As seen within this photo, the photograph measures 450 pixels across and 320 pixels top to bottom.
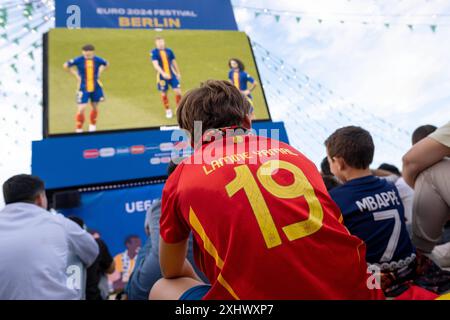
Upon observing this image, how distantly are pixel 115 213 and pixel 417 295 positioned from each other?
4.54m

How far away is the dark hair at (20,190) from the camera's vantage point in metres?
1.89

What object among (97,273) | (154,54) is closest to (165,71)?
(154,54)

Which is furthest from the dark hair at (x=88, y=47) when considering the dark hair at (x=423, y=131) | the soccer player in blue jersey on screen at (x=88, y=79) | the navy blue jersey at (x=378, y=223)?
the navy blue jersey at (x=378, y=223)

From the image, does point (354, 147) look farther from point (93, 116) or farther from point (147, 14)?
point (147, 14)

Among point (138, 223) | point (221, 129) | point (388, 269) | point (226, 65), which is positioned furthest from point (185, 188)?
point (226, 65)

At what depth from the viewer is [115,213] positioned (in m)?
4.98

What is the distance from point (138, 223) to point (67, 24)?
438cm

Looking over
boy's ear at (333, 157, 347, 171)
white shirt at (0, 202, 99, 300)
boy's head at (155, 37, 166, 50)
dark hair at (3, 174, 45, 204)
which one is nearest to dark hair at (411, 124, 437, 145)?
boy's ear at (333, 157, 347, 171)

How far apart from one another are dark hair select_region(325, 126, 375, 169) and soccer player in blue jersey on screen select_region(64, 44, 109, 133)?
5016 millimetres

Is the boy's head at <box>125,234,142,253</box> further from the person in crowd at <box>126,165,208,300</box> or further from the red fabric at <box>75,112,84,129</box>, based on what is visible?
the person in crowd at <box>126,165,208,300</box>

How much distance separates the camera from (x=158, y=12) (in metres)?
7.09

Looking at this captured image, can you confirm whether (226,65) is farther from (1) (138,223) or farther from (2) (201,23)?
(1) (138,223)

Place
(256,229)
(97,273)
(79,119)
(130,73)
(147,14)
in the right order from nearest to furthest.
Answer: (256,229) → (97,273) → (79,119) → (130,73) → (147,14)

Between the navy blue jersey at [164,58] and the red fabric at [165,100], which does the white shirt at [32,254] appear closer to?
the red fabric at [165,100]
